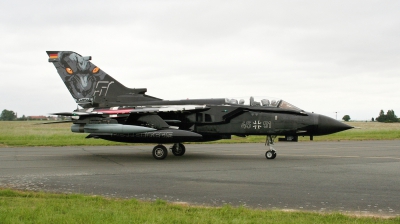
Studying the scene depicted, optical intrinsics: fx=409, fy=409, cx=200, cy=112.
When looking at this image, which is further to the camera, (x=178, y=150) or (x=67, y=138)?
(x=67, y=138)

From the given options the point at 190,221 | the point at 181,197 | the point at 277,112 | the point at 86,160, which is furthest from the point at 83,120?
the point at 190,221

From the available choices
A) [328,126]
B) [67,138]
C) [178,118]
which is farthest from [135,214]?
[67,138]

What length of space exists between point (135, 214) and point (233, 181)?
4.58m

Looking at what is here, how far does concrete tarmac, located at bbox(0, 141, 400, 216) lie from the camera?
7.87 metres

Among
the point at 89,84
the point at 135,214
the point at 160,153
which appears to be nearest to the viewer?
the point at 135,214

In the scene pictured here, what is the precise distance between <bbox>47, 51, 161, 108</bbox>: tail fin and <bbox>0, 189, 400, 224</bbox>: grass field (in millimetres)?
11233

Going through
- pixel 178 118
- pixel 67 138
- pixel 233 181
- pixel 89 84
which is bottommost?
pixel 233 181

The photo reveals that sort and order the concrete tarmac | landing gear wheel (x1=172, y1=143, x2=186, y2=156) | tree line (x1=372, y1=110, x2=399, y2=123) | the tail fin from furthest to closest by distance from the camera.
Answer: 1. tree line (x1=372, y1=110, x2=399, y2=123)
2. the tail fin
3. landing gear wheel (x1=172, y1=143, x2=186, y2=156)
4. the concrete tarmac

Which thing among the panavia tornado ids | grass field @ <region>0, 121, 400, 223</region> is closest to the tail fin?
the panavia tornado ids

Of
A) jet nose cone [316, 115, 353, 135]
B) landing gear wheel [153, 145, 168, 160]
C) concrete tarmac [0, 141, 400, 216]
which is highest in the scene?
jet nose cone [316, 115, 353, 135]

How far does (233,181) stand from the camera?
10.4m

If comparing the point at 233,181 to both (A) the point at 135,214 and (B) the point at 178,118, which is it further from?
(B) the point at 178,118

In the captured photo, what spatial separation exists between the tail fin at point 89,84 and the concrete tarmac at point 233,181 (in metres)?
3.81

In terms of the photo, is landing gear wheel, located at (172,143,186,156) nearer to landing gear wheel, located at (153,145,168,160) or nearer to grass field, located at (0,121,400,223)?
landing gear wheel, located at (153,145,168,160)
